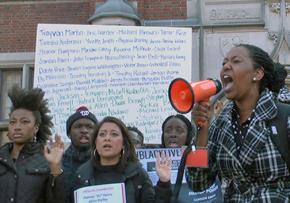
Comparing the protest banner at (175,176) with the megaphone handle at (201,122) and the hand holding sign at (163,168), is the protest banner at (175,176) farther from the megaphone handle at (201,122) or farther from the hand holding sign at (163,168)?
the megaphone handle at (201,122)

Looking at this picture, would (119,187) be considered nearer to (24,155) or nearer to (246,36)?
(24,155)

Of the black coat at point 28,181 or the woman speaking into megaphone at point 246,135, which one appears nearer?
the woman speaking into megaphone at point 246,135

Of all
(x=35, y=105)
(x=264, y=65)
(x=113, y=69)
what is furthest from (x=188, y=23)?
(x=264, y=65)

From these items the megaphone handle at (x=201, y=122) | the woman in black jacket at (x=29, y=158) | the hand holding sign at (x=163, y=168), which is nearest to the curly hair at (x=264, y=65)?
the megaphone handle at (x=201, y=122)

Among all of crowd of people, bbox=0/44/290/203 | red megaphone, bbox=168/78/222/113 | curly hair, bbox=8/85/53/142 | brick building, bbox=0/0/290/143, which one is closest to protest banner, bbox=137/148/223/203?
crowd of people, bbox=0/44/290/203

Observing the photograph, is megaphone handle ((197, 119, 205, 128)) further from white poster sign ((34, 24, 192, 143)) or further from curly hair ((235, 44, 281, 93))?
white poster sign ((34, 24, 192, 143))

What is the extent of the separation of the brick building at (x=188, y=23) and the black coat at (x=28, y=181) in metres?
5.48

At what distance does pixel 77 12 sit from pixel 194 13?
2.18 metres

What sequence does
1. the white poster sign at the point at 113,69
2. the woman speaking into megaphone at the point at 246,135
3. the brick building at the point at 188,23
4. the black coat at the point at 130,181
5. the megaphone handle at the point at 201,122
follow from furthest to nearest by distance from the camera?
the brick building at the point at 188,23 → the white poster sign at the point at 113,69 → the black coat at the point at 130,181 → the megaphone handle at the point at 201,122 → the woman speaking into megaphone at the point at 246,135

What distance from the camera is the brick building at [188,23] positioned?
880 cm

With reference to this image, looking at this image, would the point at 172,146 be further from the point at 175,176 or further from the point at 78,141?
the point at 78,141

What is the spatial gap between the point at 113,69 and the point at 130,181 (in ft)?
11.3

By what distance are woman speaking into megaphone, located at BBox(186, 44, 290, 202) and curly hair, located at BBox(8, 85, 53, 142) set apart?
1512 mm

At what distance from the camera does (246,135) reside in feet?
8.41
